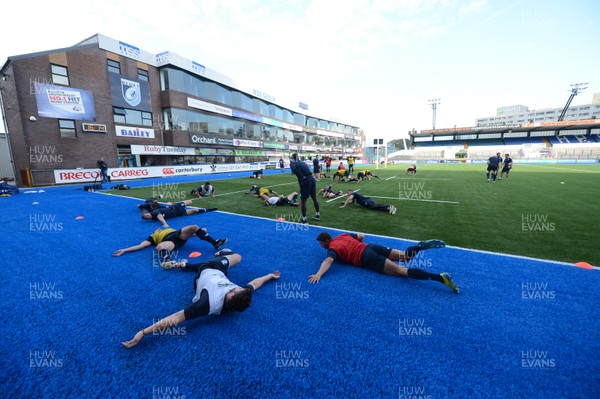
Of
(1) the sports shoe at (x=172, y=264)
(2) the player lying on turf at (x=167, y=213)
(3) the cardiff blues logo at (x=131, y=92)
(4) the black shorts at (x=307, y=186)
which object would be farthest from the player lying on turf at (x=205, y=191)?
(3) the cardiff blues logo at (x=131, y=92)

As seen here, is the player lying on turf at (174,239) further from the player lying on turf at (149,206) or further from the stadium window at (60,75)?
the stadium window at (60,75)

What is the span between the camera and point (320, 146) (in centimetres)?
6088

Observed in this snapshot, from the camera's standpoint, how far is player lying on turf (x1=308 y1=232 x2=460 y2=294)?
393 cm

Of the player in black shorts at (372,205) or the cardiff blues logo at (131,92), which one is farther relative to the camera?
the cardiff blues logo at (131,92)

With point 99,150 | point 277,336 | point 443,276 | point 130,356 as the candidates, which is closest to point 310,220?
point 443,276

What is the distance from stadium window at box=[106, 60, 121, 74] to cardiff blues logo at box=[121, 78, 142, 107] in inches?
33.4

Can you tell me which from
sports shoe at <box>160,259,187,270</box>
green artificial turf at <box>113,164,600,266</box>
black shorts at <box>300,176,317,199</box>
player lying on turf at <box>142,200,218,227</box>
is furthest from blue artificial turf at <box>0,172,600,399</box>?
black shorts at <box>300,176,317,199</box>

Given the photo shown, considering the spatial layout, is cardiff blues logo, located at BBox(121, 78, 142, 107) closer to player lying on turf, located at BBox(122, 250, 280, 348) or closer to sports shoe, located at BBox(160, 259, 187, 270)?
sports shoe, located at BBox(160, 259, 187, 270)

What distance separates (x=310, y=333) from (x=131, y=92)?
2943cm

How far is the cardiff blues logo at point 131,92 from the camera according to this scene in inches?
900

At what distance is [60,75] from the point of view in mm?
18828

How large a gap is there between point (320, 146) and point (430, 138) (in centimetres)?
3437

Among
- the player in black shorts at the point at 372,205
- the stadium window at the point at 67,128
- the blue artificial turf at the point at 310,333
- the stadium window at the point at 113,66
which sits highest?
the stadium window at the point at 113,66

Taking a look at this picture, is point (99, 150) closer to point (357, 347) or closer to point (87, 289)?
point (87, 289)
